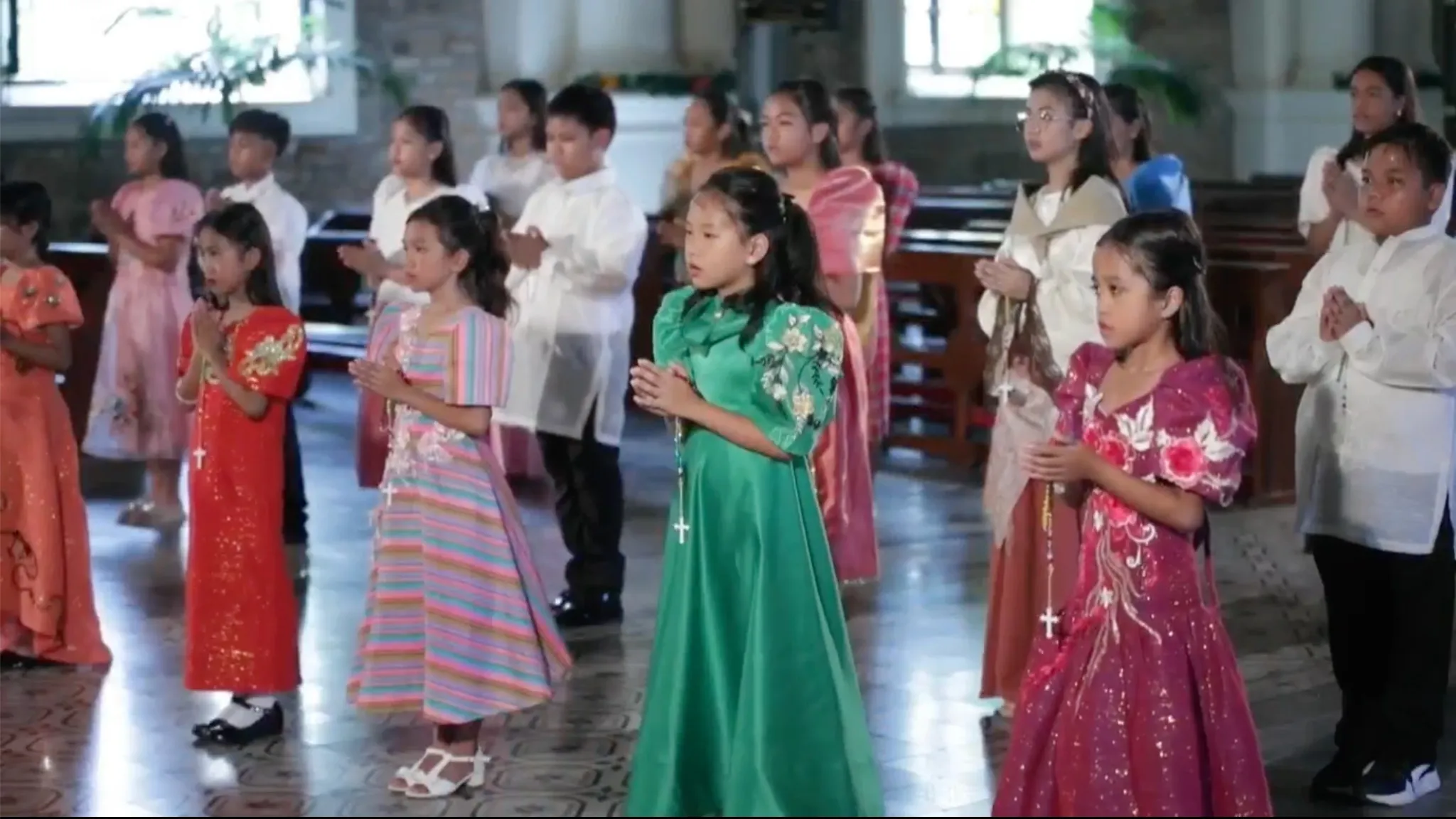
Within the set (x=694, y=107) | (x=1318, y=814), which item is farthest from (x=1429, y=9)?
(x=1318, y=814)

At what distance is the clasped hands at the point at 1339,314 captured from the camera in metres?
4.46

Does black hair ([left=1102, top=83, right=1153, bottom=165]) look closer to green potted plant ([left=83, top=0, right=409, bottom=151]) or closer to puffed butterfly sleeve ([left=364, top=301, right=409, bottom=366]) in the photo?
puffed butterfly sleeve ([left=364, top=301, right=409, bottom=366])

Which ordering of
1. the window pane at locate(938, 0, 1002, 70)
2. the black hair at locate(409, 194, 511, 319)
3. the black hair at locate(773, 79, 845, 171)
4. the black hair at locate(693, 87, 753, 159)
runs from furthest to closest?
the window pane at locate(938, 0, 1002, 70) < the black hair at locate(693, 87, 753, 159) < the black hair at locate(773, 79, 845, 171) < the black hair at locate(409, 194, 511, 319)

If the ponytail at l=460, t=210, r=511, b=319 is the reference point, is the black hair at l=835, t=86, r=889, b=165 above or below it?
above

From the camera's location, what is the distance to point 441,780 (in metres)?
4.75

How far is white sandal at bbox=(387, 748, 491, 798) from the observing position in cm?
474

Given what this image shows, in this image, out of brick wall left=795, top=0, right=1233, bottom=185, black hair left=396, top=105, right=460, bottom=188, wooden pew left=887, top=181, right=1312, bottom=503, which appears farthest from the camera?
brick wall left=795, top=0, right=1233, bottom=185

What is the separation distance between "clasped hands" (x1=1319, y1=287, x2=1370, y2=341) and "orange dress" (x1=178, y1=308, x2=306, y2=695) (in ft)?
7.18

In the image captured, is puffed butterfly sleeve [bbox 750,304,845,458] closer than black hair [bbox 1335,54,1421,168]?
Yes

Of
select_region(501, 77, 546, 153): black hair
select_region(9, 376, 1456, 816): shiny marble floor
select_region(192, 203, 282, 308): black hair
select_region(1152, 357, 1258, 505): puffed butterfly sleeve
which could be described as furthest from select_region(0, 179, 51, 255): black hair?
select_region(1152, 357, 1258, 505): puffed butterfly sleeve

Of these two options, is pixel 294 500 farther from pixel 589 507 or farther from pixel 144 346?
pixel 589 507

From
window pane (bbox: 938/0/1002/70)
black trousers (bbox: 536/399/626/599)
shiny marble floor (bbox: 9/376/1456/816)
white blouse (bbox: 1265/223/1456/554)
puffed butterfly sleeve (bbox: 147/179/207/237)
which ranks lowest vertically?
shiny marble floor (bbox: 9/376/1456/816)

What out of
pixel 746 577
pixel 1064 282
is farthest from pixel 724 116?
pixel 746 577

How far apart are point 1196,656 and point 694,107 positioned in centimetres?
366
